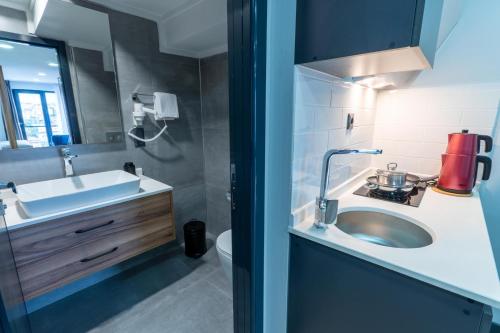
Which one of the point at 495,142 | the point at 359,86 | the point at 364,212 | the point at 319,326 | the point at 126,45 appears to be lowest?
the point at 319,326

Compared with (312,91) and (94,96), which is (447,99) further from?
(94,96)

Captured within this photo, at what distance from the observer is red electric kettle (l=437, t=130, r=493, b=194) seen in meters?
1.19

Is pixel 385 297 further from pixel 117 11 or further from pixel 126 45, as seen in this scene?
pixel 117 11

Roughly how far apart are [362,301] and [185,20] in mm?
2052

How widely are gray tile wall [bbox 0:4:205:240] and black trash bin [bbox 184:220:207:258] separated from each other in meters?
0.25

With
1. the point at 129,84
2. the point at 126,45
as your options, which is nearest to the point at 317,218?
the point at 129,84

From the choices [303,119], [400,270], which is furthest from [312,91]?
[400,270]

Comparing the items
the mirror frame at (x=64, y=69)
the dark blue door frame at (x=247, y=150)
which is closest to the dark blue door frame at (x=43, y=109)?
the mirror frame at (x=64, y=69)

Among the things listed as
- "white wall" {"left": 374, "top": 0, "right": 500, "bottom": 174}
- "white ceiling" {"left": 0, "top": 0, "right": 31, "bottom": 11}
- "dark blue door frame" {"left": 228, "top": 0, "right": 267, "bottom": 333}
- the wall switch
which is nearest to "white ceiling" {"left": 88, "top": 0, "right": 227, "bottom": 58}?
"white ceiling" {"left": 0, "top": 0, "right": 31, "bottom": 11}

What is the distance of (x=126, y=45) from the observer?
1.79m

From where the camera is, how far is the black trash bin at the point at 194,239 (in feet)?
6.89

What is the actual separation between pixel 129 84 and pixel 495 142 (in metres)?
2.52

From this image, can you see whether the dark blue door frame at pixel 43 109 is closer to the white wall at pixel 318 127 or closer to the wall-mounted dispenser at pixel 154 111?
the wall-mounted dispenser at pixel 154 111

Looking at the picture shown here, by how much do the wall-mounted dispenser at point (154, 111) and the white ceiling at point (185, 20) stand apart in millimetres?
450
